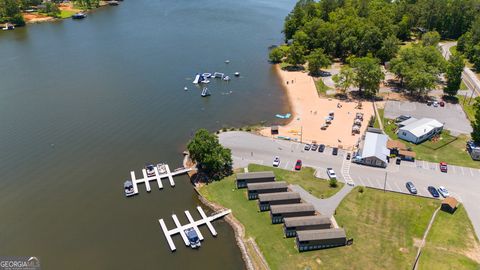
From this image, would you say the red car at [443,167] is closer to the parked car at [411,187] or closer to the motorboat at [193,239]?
the parked car at [411,187]

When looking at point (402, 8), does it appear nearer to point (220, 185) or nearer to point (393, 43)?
point (393, 43)

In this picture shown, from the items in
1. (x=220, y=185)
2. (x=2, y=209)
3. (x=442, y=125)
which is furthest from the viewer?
(x=442, y=125)

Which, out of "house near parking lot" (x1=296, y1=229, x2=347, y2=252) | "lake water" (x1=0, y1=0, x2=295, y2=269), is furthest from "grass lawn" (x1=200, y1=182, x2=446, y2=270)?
"lake water" (x1=0, y1=0, x2=295, y2=269)

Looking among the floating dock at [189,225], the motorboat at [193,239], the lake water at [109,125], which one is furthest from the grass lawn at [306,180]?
the motorboat at [193,239]

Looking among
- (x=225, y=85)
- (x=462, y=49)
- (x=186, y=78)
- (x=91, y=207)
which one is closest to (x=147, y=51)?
(x=186, y=78)

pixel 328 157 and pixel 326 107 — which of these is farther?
pixel 326 107

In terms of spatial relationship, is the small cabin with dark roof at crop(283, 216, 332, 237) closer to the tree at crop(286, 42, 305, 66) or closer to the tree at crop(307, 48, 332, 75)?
the tree at crop(307, 48, 332, 75)
